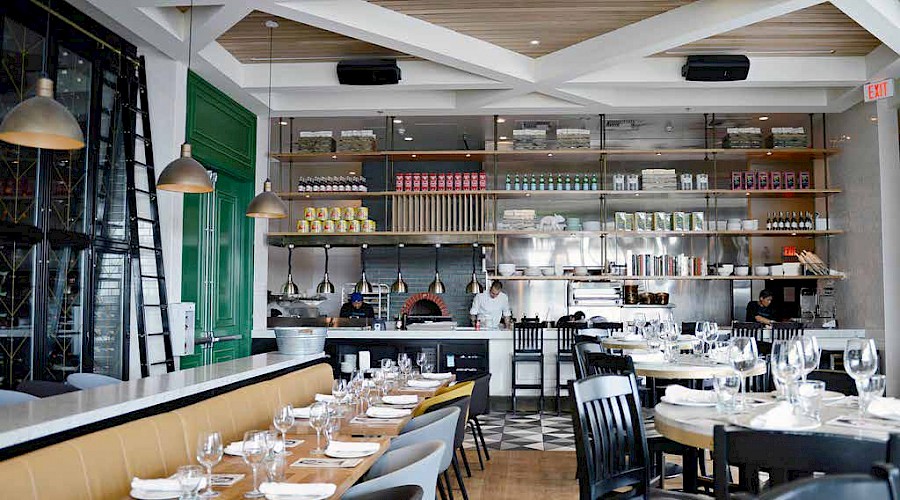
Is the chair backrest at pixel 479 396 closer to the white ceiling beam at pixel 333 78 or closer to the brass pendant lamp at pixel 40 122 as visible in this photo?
the brass pendant lamp at pixel 40 122

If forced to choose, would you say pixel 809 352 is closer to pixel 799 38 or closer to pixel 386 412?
pixel 386 412

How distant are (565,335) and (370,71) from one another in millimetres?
3602

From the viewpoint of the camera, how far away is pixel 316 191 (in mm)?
9602

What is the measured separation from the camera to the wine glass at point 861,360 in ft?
9.52

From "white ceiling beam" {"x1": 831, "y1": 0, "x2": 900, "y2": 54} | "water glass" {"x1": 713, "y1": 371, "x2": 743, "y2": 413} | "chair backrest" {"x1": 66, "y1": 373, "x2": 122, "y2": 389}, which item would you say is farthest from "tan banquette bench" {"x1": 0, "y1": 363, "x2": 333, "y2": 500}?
"white ceiling beam" {"x1": 831, "y1": 0, "x2": 900, "y2": 54}

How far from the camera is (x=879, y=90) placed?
7.73m

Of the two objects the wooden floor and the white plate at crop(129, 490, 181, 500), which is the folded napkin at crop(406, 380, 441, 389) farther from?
the white plate at crop(129, 490, 181, 500)

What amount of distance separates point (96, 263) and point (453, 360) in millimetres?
4051

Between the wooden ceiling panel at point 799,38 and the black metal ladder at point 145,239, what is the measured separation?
5.07m

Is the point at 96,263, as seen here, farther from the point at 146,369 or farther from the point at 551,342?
the point at 551,342

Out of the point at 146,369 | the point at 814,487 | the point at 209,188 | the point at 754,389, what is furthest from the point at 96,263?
the point at 814,487

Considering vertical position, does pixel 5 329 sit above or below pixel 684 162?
below

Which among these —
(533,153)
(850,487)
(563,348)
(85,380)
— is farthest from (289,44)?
(850,487)

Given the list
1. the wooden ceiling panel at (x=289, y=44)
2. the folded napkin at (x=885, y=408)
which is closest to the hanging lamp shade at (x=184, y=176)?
the wooden ceiling panel at (x=289, y=44)
